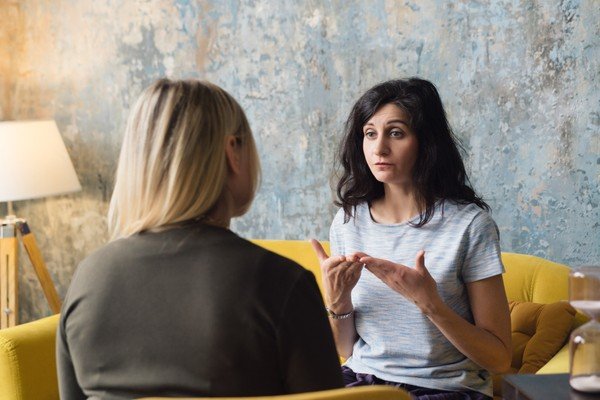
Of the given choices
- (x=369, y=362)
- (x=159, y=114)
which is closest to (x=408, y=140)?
(x=369, y=362)

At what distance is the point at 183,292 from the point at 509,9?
2357 millimetres

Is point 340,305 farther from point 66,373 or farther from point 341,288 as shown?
point 66,373

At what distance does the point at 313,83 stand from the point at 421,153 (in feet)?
4.78

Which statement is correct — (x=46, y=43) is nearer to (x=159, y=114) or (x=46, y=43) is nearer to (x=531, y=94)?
(x=531, y=94)

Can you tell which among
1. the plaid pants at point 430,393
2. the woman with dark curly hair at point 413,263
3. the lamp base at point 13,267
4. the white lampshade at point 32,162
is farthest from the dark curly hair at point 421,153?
the lamp base at point 13,267

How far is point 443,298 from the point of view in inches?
89.1

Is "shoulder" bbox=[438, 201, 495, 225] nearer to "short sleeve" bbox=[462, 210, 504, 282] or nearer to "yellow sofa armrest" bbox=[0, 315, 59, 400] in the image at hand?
"short sleeve" bbox=[462, 210, 504, 282]

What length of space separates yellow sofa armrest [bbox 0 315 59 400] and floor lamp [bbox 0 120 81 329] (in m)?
1.15

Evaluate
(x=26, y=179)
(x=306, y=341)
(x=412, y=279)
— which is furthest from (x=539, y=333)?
(x=26, y=179)

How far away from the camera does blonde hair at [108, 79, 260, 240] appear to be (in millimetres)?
1446

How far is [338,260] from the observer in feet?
7.27

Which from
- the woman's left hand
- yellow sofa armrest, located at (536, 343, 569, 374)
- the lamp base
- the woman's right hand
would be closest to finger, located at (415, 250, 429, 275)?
the woman's left hand

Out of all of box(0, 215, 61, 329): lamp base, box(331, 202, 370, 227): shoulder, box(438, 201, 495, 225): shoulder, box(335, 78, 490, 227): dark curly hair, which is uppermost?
box(335, 78, 490, 227): dark curly hair

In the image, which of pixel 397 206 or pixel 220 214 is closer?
pixel 220 214
